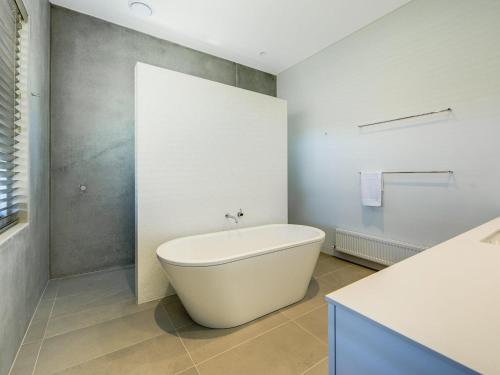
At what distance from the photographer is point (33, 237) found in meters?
1.82

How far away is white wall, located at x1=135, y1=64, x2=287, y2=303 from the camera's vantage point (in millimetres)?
2105

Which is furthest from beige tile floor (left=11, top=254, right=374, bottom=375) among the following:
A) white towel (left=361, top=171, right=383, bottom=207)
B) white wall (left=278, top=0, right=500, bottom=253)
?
white wall (left=278, top=0, right=500, bottom=253)

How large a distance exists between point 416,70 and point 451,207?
1386 mm

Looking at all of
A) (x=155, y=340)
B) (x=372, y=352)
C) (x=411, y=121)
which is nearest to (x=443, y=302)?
(x=372, y=352)

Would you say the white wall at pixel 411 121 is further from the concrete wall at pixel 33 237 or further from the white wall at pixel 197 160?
the concrete wall at pixel 33 237

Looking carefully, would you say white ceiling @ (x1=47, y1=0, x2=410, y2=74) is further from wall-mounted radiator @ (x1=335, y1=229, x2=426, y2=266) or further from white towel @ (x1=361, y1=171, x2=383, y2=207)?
wall-mounted radiator @ (x1=335, y1=229, x2=426, y2=266)

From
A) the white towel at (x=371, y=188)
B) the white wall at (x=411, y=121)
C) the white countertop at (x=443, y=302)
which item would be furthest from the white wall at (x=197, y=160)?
the white countertop at (x=443, y=302)

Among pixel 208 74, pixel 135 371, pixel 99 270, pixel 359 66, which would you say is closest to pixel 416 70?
pixel 359 66

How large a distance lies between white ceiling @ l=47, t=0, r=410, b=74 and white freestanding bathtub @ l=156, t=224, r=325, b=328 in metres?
2.34

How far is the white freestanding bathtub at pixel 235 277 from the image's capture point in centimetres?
Result: 160

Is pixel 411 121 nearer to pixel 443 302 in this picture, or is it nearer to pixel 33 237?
pixel 443 302

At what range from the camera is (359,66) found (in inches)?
110

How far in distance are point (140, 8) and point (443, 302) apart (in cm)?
323

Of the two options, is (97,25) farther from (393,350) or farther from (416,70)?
(393,350)
